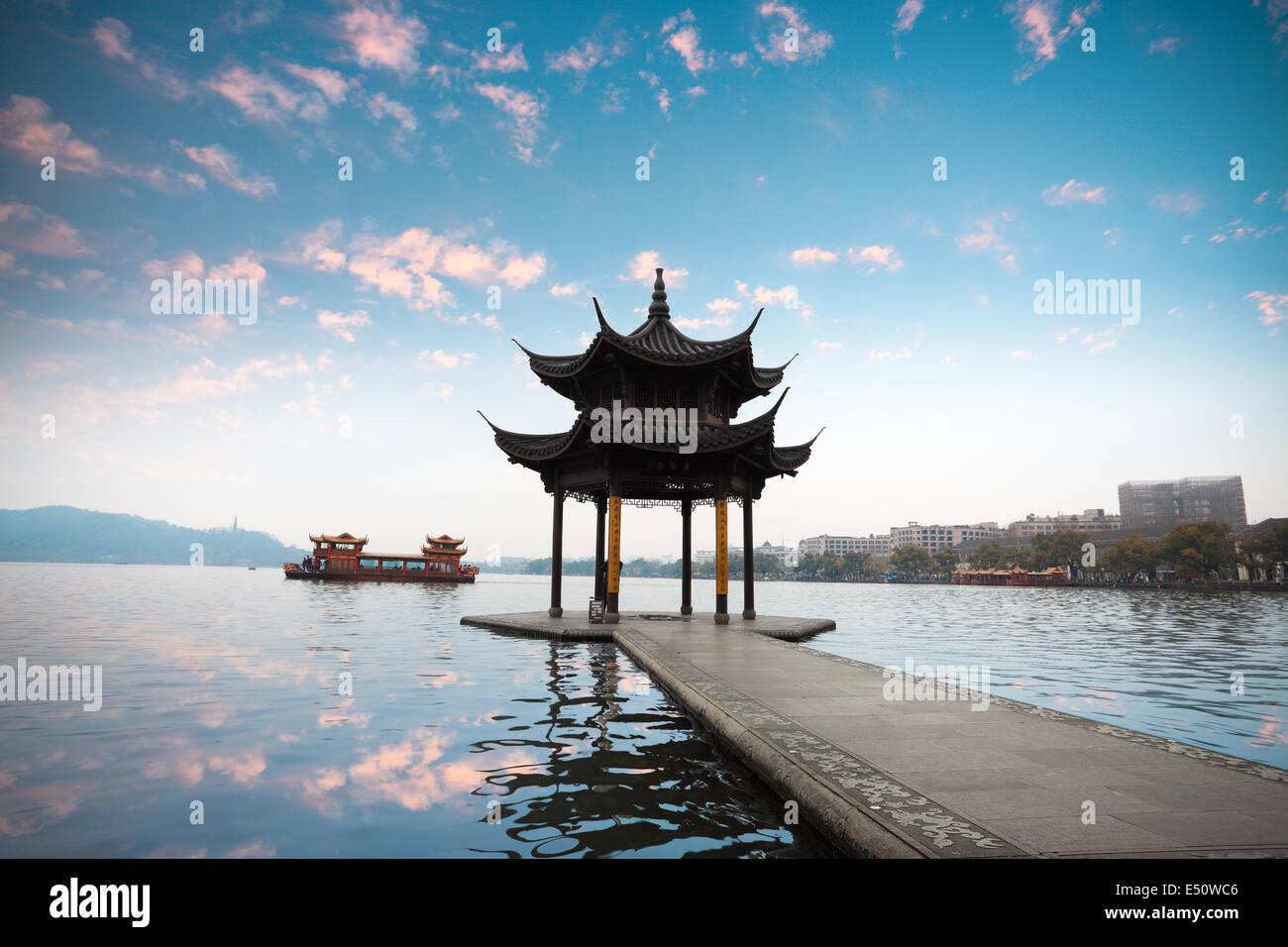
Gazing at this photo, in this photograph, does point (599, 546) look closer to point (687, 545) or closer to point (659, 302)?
point (687, 545)

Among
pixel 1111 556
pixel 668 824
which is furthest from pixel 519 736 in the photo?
pixel 1111 556

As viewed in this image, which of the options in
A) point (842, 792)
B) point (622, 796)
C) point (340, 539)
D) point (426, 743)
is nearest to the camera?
point (842, 792)

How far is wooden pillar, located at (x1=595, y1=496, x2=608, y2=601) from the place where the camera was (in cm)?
2180

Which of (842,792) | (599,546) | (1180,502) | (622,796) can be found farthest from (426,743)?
(1180,502)

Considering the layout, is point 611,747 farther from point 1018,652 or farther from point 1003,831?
point 1018,652

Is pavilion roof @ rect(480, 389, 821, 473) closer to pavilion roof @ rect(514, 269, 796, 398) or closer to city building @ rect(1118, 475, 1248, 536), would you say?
pavilion roof @ rect(514, 269, 796, 398)

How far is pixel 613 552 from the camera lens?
779 inches

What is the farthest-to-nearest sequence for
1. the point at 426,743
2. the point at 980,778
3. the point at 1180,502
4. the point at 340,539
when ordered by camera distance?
the point at 1180,502 < the point at 340,539 < the point at 426,743 < the point at 980,778

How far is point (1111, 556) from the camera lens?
98562 millimetres

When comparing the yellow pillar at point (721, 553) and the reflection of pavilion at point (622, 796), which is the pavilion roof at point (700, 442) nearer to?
the yellow pillar at point (721, 553)

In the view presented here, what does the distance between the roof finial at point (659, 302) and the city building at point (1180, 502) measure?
19013 centimetres

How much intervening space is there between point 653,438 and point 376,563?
67429mm

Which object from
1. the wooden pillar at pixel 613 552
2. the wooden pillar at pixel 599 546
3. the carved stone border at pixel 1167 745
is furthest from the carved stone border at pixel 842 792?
the wooden pillar at pixel 599 546
